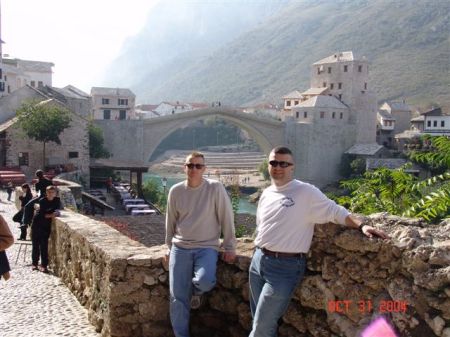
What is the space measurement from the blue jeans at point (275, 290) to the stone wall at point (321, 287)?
144 millimetres

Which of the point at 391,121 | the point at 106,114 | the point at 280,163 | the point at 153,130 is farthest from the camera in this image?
the point at 391,121

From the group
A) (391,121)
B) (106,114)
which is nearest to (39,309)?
(106,114)

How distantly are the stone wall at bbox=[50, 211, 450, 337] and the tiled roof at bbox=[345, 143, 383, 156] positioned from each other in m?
42.3

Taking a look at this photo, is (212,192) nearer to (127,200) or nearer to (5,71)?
(127,200)

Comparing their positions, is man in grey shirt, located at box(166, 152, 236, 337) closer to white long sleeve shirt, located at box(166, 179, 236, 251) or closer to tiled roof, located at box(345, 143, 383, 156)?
white long sleeve shirt, located at box(166, 179, 236, 251)

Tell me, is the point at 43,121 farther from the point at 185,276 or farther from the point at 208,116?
the point at 208,116

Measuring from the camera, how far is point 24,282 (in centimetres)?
555

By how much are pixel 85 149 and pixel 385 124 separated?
40282mm

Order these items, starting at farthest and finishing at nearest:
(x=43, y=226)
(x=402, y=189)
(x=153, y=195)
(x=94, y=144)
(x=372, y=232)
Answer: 1. (x=94, y=144)
2. (x=153, y=195)
3. (x=43, y=226)
4. (x=402, y=189)
5. (x=372, y=232)

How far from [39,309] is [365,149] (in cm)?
4325

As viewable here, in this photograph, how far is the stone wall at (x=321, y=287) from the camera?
246cm

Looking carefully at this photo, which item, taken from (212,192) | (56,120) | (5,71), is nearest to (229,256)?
(212,192)

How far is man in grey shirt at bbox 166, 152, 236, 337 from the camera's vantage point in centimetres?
335

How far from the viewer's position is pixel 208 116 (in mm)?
42531
